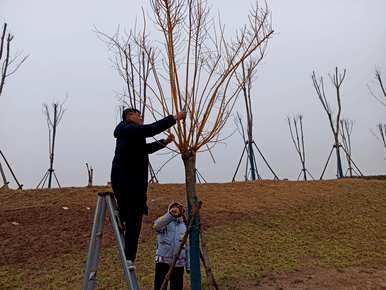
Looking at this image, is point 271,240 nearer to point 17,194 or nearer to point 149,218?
point 149,218

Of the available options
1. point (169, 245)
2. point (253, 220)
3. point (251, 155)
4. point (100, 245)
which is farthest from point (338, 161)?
point (100, 245)

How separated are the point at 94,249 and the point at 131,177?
2.08ft

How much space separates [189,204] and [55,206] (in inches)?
262

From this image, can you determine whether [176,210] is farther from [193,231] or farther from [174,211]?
[193,231]

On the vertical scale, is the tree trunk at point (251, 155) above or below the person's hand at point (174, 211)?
above

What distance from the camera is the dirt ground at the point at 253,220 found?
5816mm

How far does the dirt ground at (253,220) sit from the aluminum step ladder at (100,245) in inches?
106

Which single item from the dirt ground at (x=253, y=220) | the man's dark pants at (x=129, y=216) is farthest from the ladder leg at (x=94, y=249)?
the dirt ground at (x=253, y=220)

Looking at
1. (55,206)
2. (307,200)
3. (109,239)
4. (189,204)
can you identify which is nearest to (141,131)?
(189,204)

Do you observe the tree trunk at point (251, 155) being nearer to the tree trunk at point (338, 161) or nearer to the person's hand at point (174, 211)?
the tree trunk at point (338, 161)

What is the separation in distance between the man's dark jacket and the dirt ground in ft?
8.30

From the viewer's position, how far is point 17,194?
10.9 m

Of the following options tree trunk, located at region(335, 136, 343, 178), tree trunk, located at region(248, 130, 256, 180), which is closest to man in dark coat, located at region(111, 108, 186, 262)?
tree trunk, located at region(248, 130, 256, 180)

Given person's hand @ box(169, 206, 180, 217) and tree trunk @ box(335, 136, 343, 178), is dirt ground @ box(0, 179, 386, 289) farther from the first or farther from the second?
tree trunk @ box(335, 136, 343, 178)
